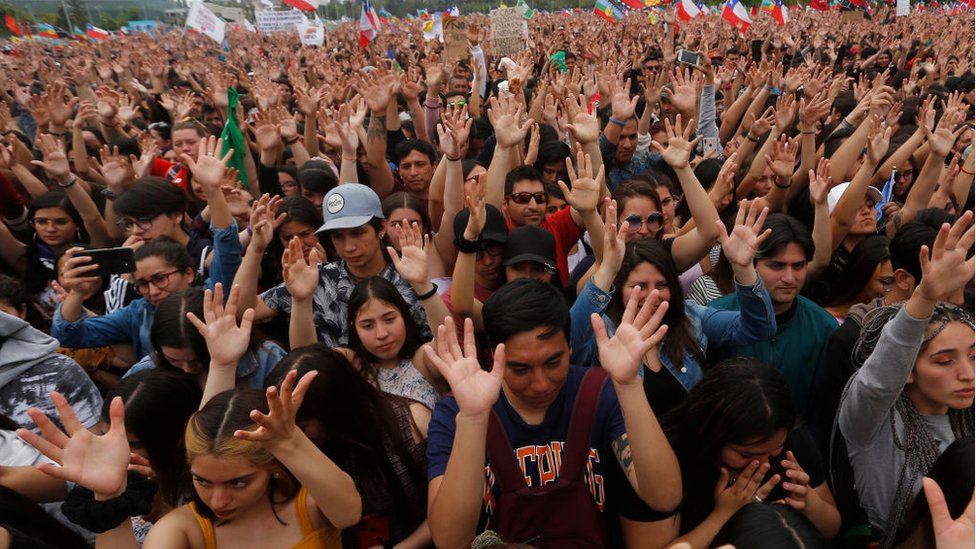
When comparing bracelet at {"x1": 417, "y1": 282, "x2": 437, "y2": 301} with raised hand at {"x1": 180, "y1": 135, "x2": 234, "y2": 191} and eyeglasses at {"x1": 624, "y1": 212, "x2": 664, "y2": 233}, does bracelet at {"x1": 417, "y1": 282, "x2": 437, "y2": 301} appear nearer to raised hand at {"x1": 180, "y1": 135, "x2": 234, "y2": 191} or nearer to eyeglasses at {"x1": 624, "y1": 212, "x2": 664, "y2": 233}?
eyeglasses at {"x1": 624, "y1": 212, "x2": 664, "y2": 233}

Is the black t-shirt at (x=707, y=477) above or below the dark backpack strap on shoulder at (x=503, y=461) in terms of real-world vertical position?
below

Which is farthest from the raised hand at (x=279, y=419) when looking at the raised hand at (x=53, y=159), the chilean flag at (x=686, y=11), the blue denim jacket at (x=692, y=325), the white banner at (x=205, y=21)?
the chilean flag at (x=686, y=11)

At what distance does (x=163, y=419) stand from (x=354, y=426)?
72 cm

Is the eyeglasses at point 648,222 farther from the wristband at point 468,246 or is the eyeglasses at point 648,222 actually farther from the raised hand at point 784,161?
the raised hand at point 784,161

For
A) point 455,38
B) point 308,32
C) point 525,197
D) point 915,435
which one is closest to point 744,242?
point 915,435

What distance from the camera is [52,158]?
4230mm

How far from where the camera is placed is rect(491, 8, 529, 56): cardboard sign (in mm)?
8680

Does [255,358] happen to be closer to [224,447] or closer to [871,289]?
[224,447]

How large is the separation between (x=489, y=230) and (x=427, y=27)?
14663 mm

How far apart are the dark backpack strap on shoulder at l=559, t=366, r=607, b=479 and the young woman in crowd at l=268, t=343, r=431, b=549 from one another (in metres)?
0.65

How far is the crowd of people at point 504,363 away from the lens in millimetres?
1738

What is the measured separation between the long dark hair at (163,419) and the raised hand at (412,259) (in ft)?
3.11

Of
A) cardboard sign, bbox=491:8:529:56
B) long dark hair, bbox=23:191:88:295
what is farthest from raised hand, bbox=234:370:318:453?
cardboard sign, bbox=491:8:529:56

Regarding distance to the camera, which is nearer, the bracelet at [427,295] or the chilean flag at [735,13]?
the bracelet at [427,295]
